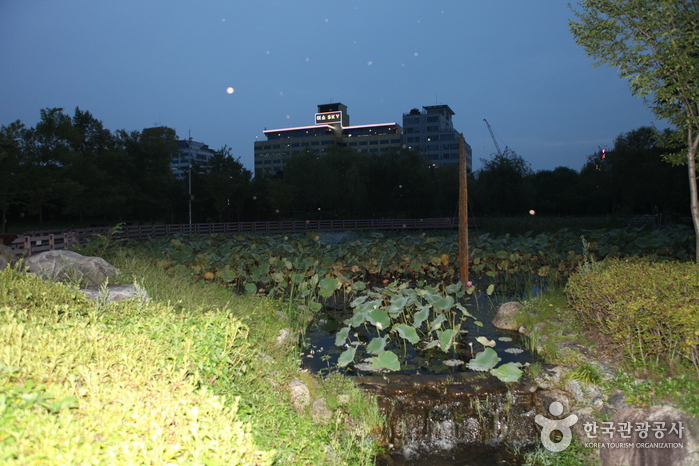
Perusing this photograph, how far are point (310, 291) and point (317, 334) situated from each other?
1.56m

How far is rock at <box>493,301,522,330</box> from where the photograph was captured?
27.5ft

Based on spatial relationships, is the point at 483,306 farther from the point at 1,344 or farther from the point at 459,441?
the point at 1,344

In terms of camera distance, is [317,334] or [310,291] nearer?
[317,334]

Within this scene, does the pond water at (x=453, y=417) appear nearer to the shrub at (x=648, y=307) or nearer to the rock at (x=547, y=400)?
the rock at (x=547, y=400)

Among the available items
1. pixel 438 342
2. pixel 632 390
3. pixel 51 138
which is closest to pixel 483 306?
pixel 438 342

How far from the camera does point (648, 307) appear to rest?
4699 millimetres

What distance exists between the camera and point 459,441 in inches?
203

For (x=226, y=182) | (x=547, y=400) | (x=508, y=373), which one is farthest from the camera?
(x=226, y=182)

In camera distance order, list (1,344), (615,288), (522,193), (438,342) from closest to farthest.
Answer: (1,344)
(615,288)
(438,342)
(522,193)

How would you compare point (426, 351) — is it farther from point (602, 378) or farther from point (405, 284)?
point (602, 378)

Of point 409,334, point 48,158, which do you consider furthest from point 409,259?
point 48,158

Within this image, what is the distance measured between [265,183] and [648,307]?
48.7 m

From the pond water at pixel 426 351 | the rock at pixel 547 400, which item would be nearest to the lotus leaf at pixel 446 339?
the pond water at pixel 426 351

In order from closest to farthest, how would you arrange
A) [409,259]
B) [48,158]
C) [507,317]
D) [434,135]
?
[507,317] < [409,259] < [48,158] < [434,135]
